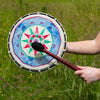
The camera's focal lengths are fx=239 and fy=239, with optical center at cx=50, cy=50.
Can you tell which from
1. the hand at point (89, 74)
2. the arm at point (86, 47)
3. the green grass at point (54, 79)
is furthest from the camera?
the green grass at point (54, 79)

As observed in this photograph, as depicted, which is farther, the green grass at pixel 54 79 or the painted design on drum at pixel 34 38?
the green grass at pixel 54 79

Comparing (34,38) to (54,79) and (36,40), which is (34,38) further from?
(54,79)

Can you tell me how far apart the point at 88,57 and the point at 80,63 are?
20 centimetres

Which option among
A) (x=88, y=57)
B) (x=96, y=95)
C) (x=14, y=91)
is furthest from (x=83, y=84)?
(x=14, y=91)

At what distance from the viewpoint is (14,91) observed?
301 cm

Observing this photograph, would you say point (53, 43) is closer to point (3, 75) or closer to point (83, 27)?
point (3, 75)

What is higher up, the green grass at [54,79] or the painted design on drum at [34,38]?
the painted design on drum at [34,38]

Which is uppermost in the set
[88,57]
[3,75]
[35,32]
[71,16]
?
[71,16]

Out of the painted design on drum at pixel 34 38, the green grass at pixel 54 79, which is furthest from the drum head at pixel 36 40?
the green grass at pixel 54 79

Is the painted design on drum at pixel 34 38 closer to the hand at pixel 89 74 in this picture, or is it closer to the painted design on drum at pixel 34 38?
the painted design on drum at pixel 34 38

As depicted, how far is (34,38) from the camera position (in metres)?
2.12

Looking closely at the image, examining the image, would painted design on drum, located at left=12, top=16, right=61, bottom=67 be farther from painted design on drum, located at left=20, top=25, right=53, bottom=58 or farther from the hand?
the hand

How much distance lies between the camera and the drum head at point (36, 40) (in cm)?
213

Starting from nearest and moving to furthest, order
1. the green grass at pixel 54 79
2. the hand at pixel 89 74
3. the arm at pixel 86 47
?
the hand at pixel 89 74 → the arm at pixel 86 47 → the green grass at pixel 54 79
